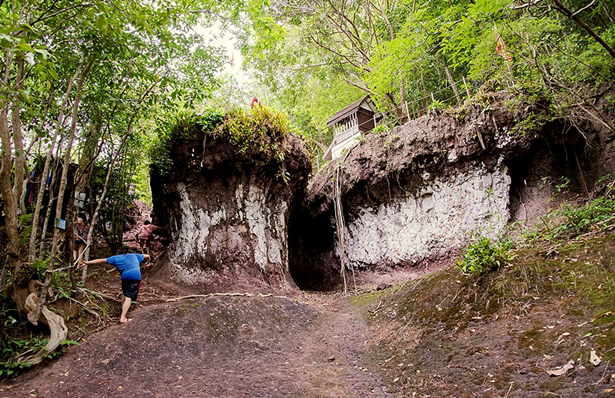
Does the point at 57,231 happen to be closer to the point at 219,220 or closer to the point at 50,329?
the point at 50,329

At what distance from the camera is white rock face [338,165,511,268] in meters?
8.05

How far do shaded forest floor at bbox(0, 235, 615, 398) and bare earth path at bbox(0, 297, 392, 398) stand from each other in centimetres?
2

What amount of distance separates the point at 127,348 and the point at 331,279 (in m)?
7.52

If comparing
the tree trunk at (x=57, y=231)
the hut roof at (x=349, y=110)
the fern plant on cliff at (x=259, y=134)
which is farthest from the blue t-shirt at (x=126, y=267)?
the hut roof at (x=349, y=110)

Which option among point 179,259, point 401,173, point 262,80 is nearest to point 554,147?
point 401,173

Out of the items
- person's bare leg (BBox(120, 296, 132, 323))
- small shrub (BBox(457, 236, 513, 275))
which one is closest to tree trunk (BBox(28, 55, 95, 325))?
person's bare leg (BBox(120, 296, 132, 323))

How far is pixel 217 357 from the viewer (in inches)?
183

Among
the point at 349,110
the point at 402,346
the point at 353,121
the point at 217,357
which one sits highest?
the point at 349,110

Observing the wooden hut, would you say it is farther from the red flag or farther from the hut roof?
the red flag

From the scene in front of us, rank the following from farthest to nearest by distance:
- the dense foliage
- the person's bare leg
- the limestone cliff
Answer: the limestone cliff, the dense foliage, the person's bare leg

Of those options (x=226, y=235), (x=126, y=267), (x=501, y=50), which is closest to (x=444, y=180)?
(x=501, y=50)

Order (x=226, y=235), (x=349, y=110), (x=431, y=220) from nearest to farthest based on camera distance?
(x=226, y=235), (x=431, y=220), (x=349, y=110)

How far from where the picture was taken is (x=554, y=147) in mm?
7512

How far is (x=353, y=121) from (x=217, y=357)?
569 inches
